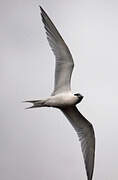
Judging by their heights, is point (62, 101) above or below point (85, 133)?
above

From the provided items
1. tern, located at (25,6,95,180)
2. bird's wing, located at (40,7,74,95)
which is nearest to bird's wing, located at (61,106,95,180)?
tern, located at (25,6,95,180)

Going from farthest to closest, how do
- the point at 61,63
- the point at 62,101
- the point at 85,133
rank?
the point at 85,133 < the point at 61,63 < the point at 62,101

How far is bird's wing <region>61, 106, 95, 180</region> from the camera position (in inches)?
102

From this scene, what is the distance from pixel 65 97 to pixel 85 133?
1.06 feet

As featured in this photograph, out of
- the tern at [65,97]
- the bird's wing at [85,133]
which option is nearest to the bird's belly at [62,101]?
the tern at [65,97]

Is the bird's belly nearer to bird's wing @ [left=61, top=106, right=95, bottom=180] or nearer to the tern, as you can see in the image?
the tern

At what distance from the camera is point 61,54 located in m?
2.49

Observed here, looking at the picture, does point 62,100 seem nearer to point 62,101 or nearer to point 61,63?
point 62,101

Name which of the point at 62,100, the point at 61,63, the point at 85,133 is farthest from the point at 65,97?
the point at 85,133

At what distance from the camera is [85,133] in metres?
2.66

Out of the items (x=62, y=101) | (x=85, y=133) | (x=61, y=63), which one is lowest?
(x=85, y=133)
